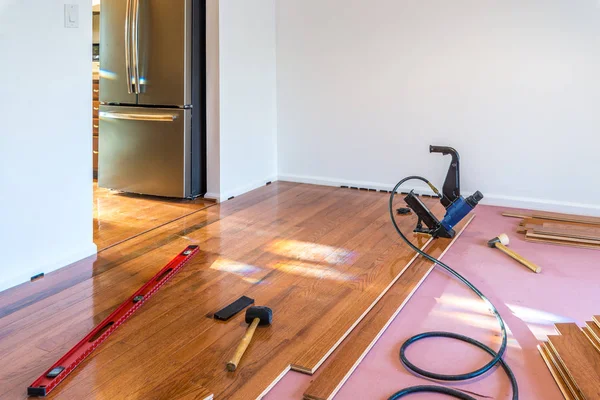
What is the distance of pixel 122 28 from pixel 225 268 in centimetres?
238

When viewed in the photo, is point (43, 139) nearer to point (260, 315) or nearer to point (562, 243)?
point (260, 315)

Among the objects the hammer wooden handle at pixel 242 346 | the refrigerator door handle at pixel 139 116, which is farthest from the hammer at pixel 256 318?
the refrigerator door handle at pixel 139 116

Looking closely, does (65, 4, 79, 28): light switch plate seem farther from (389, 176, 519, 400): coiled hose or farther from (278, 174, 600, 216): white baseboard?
(278, 174, 600, 216): white baseboard

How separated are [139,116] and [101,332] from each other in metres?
2.57

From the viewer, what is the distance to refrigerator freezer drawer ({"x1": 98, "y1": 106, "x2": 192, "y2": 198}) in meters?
4.81

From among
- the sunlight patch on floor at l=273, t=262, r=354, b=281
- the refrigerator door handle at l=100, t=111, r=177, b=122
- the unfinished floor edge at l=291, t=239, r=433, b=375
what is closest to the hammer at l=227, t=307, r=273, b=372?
the unfinished floor edge at l=291, t=239, r=433, b=375

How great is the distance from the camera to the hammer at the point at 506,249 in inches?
136

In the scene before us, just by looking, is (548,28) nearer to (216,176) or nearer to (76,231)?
(216,176)

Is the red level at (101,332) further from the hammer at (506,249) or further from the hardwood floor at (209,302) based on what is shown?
the hammer at (506,249)

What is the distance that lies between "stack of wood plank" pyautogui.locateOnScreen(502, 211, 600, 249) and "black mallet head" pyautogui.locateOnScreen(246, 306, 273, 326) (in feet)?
6.82

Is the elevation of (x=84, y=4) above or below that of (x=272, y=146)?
above

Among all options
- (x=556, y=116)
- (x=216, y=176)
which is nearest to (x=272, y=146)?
(x=216, y=176)

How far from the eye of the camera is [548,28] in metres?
4.57

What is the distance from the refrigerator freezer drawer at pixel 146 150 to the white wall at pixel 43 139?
131cm
